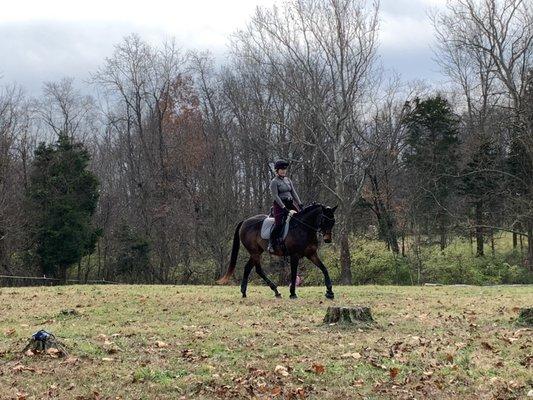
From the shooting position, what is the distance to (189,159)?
45.4m

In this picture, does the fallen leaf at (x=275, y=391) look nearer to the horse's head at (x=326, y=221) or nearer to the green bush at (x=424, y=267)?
the horse's head at (x=326, y=221)

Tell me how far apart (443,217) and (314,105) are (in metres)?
14.9

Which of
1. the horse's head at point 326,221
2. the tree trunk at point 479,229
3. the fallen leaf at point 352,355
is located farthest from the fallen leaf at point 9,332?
the tree trunk at point 479,229

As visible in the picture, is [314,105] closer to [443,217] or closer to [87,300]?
[443,217]

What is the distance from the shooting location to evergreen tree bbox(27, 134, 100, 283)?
121 feet

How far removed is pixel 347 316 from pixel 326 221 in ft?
12.1

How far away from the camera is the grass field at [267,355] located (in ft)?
21.7

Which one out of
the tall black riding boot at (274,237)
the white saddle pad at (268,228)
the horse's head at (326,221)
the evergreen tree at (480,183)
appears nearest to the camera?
the horse's head at (326,221)

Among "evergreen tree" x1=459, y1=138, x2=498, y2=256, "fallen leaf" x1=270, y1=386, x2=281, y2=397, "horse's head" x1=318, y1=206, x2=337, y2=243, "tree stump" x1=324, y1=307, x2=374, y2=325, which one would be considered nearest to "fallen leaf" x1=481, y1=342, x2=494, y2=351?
"tree stump" x1=324, y1=307, x2=374, y2=325

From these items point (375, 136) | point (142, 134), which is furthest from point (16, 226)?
point (375, 136)

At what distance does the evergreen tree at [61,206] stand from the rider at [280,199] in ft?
85.8

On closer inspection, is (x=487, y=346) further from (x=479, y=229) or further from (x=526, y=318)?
(x=479, y=229)

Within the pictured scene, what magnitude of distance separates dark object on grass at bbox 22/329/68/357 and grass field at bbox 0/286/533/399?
0.12 meters

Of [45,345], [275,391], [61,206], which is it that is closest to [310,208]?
[45,345]
